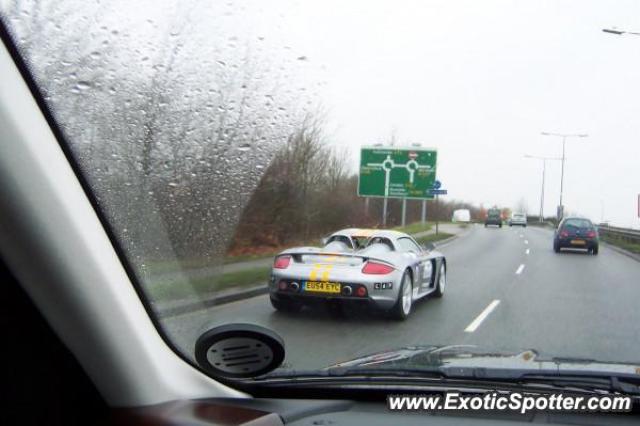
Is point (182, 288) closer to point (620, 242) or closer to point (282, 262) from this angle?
point (282, 262)

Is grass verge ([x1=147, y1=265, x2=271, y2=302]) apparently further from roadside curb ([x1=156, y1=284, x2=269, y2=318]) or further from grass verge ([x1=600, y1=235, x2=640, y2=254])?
grass verge ([x1=600, y1=235, x2=640, y2=254])

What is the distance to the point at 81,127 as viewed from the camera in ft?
7.82

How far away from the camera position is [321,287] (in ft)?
21.8

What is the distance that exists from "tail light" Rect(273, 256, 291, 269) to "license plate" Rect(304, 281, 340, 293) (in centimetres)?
30

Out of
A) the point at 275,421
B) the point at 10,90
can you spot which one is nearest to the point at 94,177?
the point at 10,90

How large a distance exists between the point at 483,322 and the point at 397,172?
4.00m

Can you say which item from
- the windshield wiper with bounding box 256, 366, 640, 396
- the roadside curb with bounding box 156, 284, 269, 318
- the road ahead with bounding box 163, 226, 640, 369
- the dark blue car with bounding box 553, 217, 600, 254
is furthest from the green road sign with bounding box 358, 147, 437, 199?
the dark blue car with bounding box 553, 217, 600, 254

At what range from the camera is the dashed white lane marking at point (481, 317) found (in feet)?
22.2

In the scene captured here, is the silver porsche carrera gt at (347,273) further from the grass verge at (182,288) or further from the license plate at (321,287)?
the grass verge at (182,288)

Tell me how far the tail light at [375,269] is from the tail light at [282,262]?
892mm

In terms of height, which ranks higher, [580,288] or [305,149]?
[305,149]

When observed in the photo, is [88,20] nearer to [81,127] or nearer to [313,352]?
[81,127]

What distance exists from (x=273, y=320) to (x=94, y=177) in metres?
4.15

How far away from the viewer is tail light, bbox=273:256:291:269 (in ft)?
21.7
